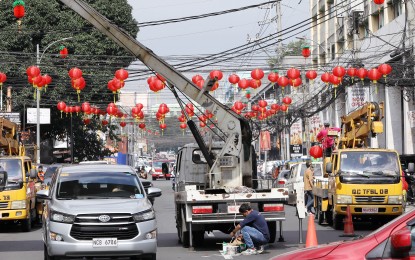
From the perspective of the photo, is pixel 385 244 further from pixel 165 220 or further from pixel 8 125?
pixel 8 125

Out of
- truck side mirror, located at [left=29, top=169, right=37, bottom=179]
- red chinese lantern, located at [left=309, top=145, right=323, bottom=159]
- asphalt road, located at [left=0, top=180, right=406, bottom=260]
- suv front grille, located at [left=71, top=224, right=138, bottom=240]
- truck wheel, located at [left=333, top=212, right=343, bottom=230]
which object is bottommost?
asphalt road, located at [left=0, top=180, right=406, bottom=260]

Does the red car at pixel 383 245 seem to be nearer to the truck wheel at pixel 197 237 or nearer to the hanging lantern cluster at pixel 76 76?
the truck wheel at pixel 197 237

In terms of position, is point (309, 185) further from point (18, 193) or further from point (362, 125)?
point (18, 193)

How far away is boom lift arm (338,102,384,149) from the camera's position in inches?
1044

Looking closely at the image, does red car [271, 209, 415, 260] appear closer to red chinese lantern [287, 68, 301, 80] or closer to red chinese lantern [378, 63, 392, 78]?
red chinese lantern [378, 63, 392, 78]

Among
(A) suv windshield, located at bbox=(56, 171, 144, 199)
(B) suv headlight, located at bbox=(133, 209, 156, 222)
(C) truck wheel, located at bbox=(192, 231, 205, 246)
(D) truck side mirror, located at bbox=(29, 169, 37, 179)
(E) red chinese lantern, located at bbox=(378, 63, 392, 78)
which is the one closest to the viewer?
(B) suv headlight, located at bbox=(133, 209, 156, 222)

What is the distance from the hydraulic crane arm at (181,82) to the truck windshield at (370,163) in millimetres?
4611

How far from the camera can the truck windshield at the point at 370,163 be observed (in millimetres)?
24891

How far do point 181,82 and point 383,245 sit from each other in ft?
46.0

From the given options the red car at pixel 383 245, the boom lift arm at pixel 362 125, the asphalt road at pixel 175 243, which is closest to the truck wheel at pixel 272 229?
the asphalt road at pixel 175 243

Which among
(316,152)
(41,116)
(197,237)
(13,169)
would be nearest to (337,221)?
(197,237)

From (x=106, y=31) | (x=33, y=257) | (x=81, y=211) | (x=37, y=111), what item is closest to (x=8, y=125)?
(x=106, y=31)

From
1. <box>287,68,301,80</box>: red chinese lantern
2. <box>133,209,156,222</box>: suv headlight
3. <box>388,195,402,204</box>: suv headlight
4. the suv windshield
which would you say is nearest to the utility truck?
the suv windshield

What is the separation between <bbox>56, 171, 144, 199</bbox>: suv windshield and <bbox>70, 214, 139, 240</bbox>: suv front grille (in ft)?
3.14
